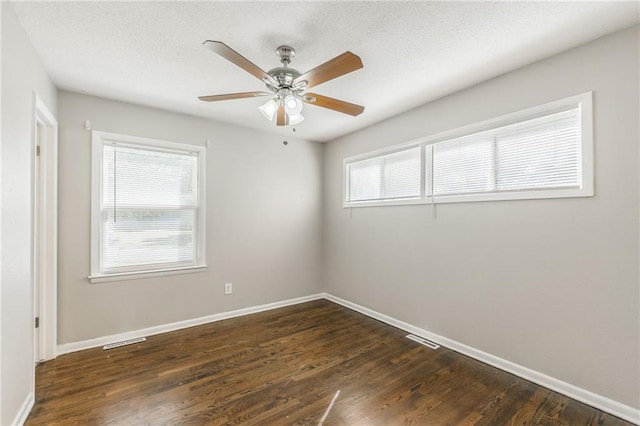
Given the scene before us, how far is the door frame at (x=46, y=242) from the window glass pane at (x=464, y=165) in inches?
144

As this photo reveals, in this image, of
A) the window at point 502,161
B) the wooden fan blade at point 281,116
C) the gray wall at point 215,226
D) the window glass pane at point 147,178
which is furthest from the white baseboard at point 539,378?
the window glass pane at point 147,178

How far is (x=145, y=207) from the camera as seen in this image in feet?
10.5

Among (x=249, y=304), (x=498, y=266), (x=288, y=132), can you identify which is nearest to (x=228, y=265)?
Answer: (x=249, y=304)

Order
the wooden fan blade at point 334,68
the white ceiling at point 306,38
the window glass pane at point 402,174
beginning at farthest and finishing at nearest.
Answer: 1. the window glass pane at point 402,174
2. the white ceiling at point 306,38
3. the wooden fan blade at point 334,68

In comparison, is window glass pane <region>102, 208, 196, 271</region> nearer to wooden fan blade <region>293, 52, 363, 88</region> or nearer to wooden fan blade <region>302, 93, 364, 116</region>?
wooden fan blade <region>302, 93, 364, 116</region>

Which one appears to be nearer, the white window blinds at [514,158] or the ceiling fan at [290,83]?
the ceiling fan at [290,83]

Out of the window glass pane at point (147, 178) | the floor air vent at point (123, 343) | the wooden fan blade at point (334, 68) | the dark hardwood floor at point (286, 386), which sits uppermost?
the wooden fan blade at point (334, 68)

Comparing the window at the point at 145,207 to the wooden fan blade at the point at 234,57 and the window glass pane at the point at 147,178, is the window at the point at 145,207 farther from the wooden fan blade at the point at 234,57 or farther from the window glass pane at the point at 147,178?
the wooden fan blade at the point at 234,57

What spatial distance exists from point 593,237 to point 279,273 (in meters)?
3.38

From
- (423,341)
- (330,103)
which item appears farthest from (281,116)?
(423,341)

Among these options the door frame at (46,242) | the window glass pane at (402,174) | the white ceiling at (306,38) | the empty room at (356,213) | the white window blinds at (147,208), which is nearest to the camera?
the white ceiling at (306,38)

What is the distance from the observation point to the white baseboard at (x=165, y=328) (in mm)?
2796

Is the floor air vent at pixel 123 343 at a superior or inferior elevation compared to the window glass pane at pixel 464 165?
inferior

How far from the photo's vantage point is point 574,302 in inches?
82.6
